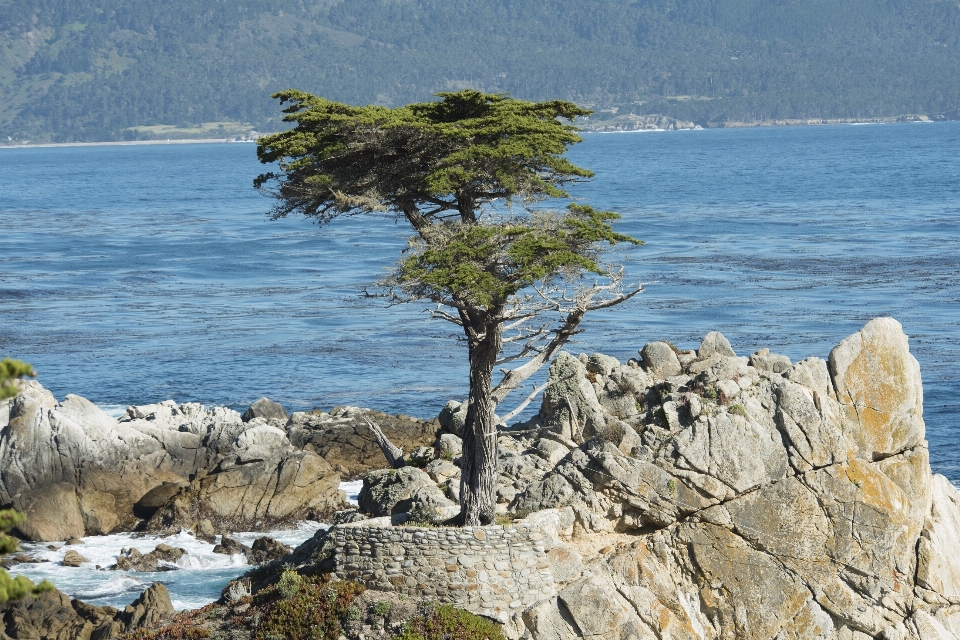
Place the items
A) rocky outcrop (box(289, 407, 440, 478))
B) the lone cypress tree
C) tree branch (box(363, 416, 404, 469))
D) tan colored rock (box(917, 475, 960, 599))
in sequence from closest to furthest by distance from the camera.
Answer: the lone cypress tree, tan colored rock (box(917, 475, 960, 599)), tree branch (box(363, 416, 404, 469)), rocky outcrop (box(289, 407, 440, 478))

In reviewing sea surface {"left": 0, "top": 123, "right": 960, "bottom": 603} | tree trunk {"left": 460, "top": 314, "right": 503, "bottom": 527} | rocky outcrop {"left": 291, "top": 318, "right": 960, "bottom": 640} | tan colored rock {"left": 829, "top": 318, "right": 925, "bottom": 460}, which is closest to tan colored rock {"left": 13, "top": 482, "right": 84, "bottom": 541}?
sea surface {"left": 0, "top": 123, "right": 960, "bottom": 603}

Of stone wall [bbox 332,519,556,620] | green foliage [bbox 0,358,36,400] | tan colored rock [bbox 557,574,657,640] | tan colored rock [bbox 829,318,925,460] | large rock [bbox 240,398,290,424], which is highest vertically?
green foliage [bbox 0,358,36,400]

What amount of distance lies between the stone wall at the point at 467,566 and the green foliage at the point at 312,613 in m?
0.56

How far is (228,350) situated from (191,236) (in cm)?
4827

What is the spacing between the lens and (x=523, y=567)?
23547 millimetres

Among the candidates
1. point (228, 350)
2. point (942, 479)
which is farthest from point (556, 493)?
point (228, 350)

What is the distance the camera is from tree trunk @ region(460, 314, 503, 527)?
24172mm

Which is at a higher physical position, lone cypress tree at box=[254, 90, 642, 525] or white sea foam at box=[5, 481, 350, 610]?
lone cypress tree at box=[254, 90, 642, 525]

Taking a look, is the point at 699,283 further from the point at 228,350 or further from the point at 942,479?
the point at 942,479

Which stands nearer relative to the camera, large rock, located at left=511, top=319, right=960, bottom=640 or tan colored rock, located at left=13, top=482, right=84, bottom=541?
large rock, located at left=511, top=319, right=960, bottom=640

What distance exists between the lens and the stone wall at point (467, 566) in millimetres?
23344

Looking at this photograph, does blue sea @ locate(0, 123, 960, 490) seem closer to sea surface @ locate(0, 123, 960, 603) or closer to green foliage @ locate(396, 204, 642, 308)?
sea surface @ locate(0, 123, 960, 603)

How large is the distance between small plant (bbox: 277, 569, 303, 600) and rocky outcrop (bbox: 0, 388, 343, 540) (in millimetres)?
10944

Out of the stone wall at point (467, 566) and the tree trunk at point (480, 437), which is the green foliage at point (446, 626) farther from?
the tree trunk at point (480, 437)
